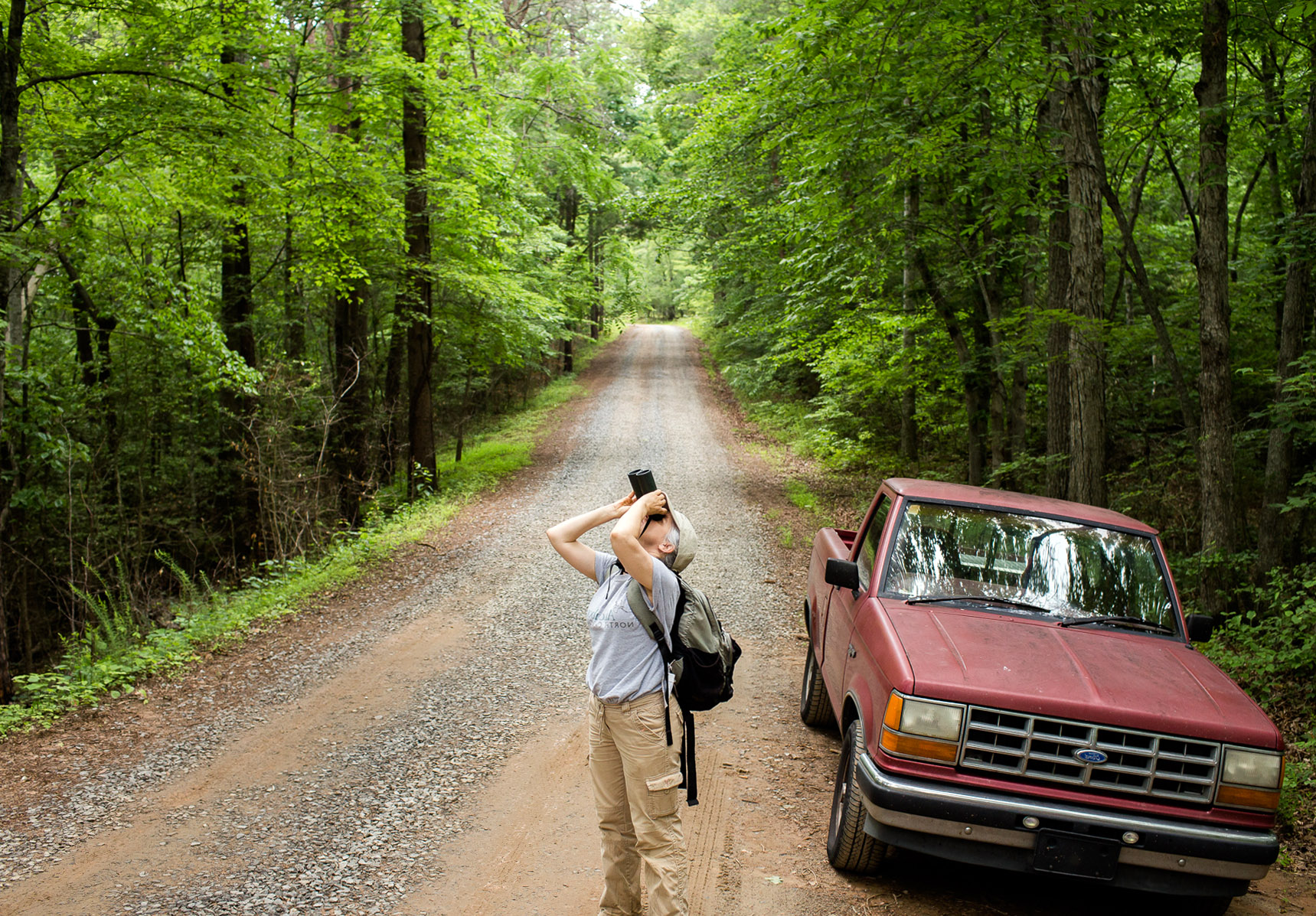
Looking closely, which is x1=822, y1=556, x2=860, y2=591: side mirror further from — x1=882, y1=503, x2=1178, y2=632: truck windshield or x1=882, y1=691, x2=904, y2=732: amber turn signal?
x1=882, y1=691, x2=904, y2=732: amber turn signal

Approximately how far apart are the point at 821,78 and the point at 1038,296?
17.3 ft

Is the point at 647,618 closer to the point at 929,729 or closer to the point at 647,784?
the point at 647,784

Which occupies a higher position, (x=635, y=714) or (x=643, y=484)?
(x=643, y=484)

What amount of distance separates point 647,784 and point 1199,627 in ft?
10.3

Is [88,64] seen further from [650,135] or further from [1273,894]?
→ [650,135]

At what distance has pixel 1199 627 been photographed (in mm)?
4410

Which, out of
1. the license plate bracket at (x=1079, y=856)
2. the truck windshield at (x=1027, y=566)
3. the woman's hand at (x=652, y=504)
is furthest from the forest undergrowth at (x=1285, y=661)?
the woman's hand at (x=652, y=504)

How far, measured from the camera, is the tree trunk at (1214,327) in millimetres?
8172

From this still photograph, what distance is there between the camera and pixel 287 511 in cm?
1167

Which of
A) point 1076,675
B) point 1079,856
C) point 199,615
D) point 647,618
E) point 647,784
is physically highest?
point 647,618

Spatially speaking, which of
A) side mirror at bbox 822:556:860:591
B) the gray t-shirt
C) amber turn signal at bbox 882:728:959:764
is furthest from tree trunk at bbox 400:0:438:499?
amber turn signal at bbox 882:728:959:764

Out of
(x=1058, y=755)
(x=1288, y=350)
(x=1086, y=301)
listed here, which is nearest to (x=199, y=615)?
(x=1058, y=755)

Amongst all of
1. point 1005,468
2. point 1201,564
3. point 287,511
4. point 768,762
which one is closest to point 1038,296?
point 1005,468

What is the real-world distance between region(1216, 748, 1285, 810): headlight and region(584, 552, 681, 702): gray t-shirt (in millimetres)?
2505
